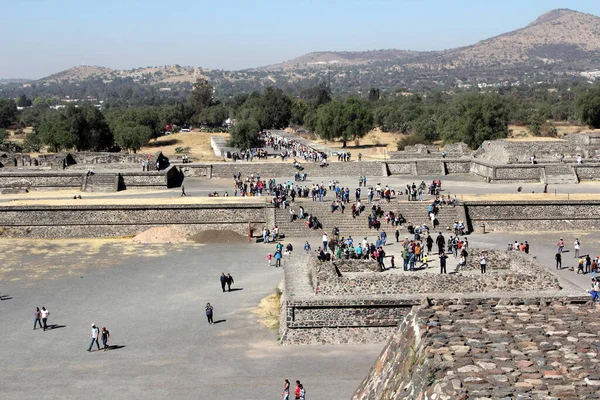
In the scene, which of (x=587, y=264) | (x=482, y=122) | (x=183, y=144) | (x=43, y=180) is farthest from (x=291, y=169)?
(x=183, y=144)

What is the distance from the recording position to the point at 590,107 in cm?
6309

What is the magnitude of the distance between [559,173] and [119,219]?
72.4 feet

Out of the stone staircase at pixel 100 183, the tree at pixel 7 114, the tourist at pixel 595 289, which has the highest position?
the tree at pixel 7 114

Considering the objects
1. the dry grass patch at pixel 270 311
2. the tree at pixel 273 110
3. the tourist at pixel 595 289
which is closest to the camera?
the tourist at pixel 595 289

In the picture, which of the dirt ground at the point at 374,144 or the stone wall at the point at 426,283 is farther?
the dirt ground at the point at 374,144

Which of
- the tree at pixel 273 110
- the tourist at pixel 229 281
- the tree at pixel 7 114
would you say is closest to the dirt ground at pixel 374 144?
the tree at pixel 273 110

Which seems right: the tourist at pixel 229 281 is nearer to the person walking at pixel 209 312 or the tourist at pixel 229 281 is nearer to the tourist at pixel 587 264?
the person walking at pixel 209 312

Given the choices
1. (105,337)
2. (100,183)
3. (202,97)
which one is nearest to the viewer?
(105,337)

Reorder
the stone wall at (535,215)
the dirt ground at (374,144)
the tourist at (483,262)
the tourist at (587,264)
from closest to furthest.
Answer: the tourist at (483,262) → the tourist at (587,264) → the stone wall at (535,215) → the dirt ground at (374,144)

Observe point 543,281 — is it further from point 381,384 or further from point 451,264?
point 381,384

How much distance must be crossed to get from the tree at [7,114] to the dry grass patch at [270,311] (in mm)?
82848

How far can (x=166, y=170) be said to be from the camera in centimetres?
4038

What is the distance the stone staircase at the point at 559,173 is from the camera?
40.1 meters

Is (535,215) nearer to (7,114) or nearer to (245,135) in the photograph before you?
(245,135)
